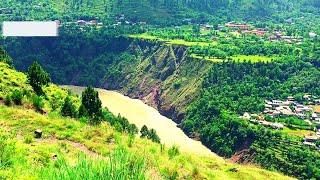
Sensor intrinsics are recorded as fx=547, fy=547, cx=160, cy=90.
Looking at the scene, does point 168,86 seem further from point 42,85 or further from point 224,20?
point 42,85

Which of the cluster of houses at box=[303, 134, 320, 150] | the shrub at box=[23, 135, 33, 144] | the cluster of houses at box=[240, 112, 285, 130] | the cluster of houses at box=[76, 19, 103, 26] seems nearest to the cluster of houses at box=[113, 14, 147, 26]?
the cluster of houses at box=[76, 19, 103, 26]

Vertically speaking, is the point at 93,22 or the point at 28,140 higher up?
the point at 28,140

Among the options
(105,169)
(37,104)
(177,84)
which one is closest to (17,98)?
(37,104)

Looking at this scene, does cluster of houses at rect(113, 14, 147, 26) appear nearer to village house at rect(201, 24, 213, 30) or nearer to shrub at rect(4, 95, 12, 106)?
village house at rect(201, 24, 213, 30)

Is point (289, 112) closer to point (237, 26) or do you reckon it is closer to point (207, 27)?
point (207, 27)

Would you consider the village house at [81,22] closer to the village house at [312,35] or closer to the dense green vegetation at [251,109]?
the dense green vegetation at [251,109]
